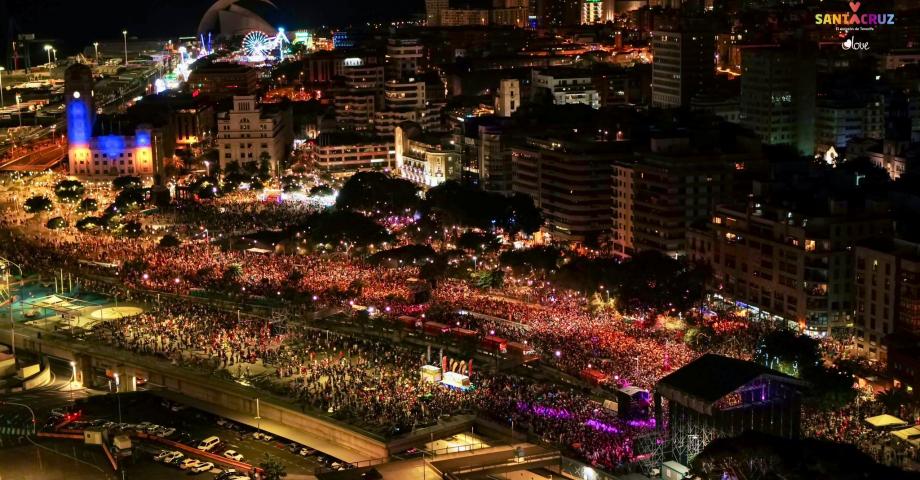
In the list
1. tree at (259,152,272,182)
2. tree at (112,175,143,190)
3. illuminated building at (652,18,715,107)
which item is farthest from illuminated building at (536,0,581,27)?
tree at (112,175,143,190)

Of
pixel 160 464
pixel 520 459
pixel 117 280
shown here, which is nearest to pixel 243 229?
pixel 117 280

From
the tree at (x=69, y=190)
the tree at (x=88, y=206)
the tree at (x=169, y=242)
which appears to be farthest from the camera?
the tree at (x=69, y=190)

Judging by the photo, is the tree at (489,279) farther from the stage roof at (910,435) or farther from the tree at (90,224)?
the tree at (90,224)

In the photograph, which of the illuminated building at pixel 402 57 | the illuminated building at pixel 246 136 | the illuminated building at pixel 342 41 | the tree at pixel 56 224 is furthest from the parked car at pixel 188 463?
the illuminated building at pixel 342 41

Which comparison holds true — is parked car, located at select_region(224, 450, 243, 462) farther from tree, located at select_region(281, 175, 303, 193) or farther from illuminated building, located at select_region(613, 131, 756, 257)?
tree, located at select_region(281, 175, 303, 193)

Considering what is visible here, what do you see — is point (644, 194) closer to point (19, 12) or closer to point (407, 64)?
point (407, 64)

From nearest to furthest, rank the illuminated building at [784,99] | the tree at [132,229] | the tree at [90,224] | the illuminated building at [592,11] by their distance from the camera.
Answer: the tree at [132,229] < the tree at [90,224] < the illuminated building at [784,99] < the illuminated building at [592,11]

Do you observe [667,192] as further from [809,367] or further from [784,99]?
[784,99]
